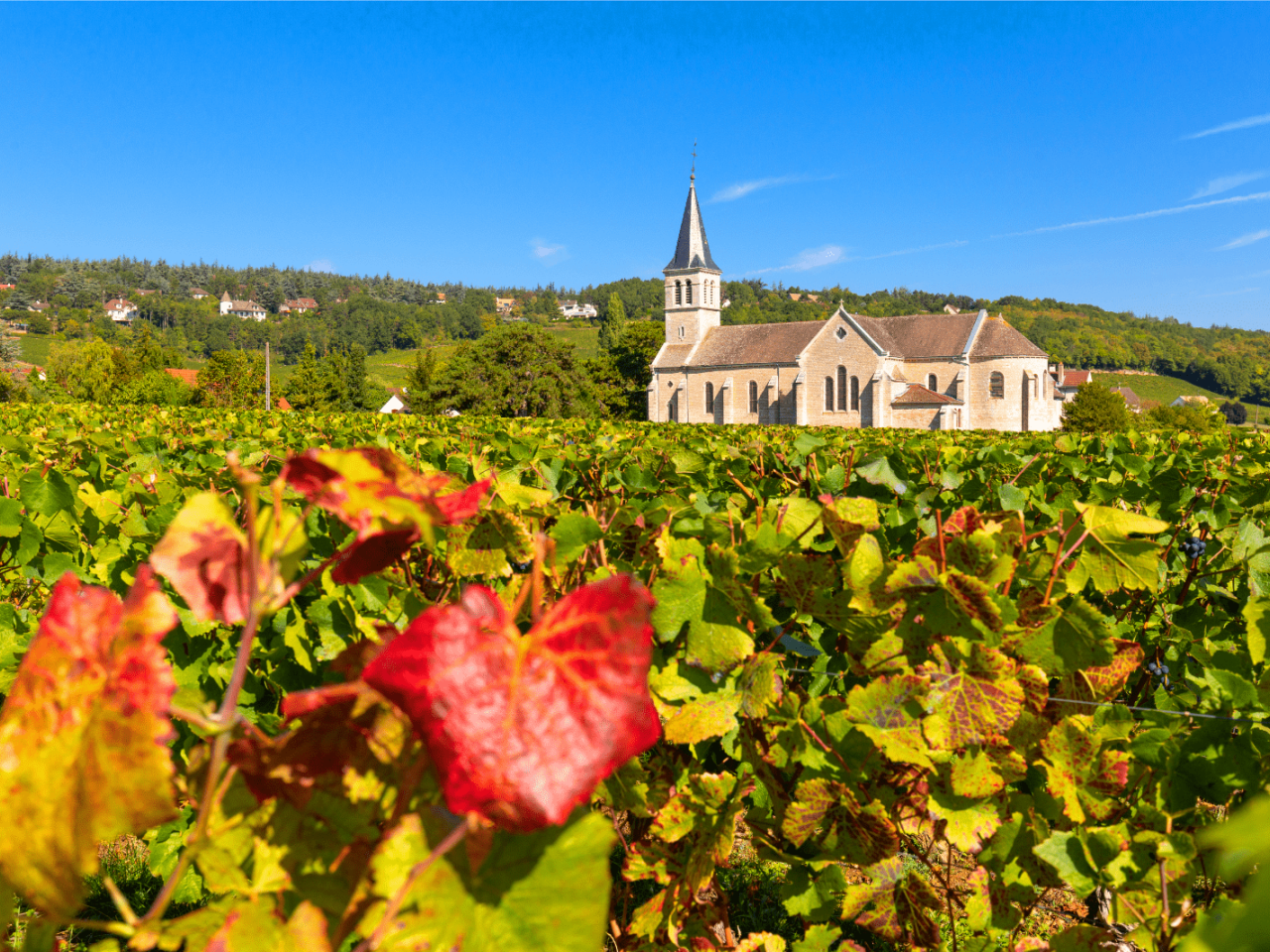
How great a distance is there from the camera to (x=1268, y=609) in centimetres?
139

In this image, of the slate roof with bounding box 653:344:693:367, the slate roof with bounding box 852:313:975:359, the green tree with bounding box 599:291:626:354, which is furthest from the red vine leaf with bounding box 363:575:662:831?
the green tree with bounding box 599:291:626:354

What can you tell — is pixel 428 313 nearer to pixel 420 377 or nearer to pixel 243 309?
pixel 243 309

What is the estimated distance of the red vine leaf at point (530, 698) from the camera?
50cm

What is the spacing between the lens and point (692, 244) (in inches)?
2239

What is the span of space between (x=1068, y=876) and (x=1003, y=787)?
172mm

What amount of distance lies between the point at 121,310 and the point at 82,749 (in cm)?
17548

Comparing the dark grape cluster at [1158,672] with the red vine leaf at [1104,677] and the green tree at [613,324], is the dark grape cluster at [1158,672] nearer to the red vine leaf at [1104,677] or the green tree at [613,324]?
the red vine leaf at [1104,677]

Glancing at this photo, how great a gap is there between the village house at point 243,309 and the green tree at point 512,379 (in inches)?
5019

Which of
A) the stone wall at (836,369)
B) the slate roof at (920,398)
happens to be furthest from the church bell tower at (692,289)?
the slate roof at (920,398)

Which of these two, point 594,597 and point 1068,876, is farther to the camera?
point 1068,876

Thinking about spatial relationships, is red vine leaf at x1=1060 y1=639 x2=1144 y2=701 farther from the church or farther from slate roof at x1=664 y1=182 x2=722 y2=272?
slate roof at x1=664 y1=182 x2=722 y2=272

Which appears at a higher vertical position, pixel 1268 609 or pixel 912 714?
pixel 1268 609

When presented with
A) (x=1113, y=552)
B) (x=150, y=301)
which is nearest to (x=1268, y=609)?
(x=1113, y=552)

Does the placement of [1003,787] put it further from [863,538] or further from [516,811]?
[516,811]
